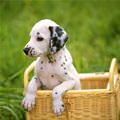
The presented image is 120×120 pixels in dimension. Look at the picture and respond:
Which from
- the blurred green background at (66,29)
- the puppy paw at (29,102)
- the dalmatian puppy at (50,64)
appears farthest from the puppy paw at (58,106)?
the blurred green background at (66,29)

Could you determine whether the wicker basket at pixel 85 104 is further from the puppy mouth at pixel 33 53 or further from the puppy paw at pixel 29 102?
the puppy mouth at pixel 33 53

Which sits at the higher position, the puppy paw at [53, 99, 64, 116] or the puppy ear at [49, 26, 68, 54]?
the puppy ear at [49, 26, 68, 54]

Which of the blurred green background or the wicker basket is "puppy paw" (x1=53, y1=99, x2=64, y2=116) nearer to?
the wicker basket

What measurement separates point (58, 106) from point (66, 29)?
244 centimetres

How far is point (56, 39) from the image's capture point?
9.08ft

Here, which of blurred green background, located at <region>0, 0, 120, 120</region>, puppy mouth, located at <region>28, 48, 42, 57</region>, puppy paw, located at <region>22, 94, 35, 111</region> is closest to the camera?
puppy mouth, located at <region>28, 48, 42, 57</region>

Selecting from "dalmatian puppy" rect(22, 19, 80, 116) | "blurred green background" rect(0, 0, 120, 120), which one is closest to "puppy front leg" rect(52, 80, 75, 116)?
"dalmatian puppy" rect(22, 19, 80, 116)

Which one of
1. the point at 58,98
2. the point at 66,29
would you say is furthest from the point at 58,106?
the point at 66,29

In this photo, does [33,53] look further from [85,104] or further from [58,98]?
[85,104]

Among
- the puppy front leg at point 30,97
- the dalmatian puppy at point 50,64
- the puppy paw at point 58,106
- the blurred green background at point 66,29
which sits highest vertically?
the blurred green background at point 66,29

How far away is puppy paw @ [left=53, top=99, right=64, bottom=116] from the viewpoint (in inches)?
110

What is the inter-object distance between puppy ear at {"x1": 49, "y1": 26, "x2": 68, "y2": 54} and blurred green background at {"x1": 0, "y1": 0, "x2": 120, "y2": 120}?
0.59m

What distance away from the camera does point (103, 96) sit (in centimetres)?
280

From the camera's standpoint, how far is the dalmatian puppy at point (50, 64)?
2770 mm
